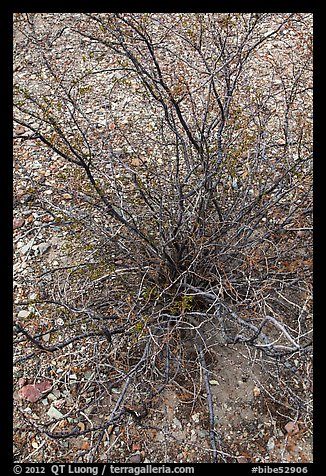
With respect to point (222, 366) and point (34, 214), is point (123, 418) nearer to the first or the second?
point (222, 366)

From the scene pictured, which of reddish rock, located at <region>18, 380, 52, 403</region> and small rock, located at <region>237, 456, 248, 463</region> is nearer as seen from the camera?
small rock, located at <region>237, 456, 248, 463</region>

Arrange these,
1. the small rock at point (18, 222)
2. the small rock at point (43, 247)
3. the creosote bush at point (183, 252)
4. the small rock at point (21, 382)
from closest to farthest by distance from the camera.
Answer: the creosote bush at point (183, 252) → the small rock at point (21, 382) → the small rock at point (43, 247) → the small rock at point (18, 222)

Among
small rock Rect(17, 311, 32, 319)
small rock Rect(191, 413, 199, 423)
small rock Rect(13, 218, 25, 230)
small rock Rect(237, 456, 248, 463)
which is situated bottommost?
small rock Rect(237, 456, 248, 463)

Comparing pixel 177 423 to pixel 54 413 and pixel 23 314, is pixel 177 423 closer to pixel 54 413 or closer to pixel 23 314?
pixel 54 413

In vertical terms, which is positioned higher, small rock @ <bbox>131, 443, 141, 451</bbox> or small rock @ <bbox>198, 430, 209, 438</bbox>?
small rock @ <bbox>198, 430, 209, 438</bbox>

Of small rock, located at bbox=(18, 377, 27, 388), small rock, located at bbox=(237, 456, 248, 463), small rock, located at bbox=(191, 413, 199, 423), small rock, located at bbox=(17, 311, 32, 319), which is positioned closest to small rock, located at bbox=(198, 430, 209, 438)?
small rock, located at bbox=(191, 413, 199, 423)

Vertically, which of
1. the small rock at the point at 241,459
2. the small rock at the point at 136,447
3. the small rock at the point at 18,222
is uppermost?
the small rock at the point at 18,222

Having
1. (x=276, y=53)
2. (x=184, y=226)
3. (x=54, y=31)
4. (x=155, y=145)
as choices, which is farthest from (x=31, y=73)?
(x=184, y=226)

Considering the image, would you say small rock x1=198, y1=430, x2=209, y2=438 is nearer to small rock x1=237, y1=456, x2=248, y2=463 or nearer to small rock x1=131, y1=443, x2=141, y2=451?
small rock x1=237, y1=456, x2=248, y2=463

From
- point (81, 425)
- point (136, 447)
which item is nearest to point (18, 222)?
point (81, 425)

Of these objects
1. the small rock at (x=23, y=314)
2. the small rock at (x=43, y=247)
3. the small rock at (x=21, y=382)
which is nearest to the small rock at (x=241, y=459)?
the small rock at (x=21, y=382)

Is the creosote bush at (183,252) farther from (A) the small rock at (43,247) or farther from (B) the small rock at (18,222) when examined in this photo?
(B) the small rock at (18,222)

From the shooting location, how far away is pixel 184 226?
7.70 ft
